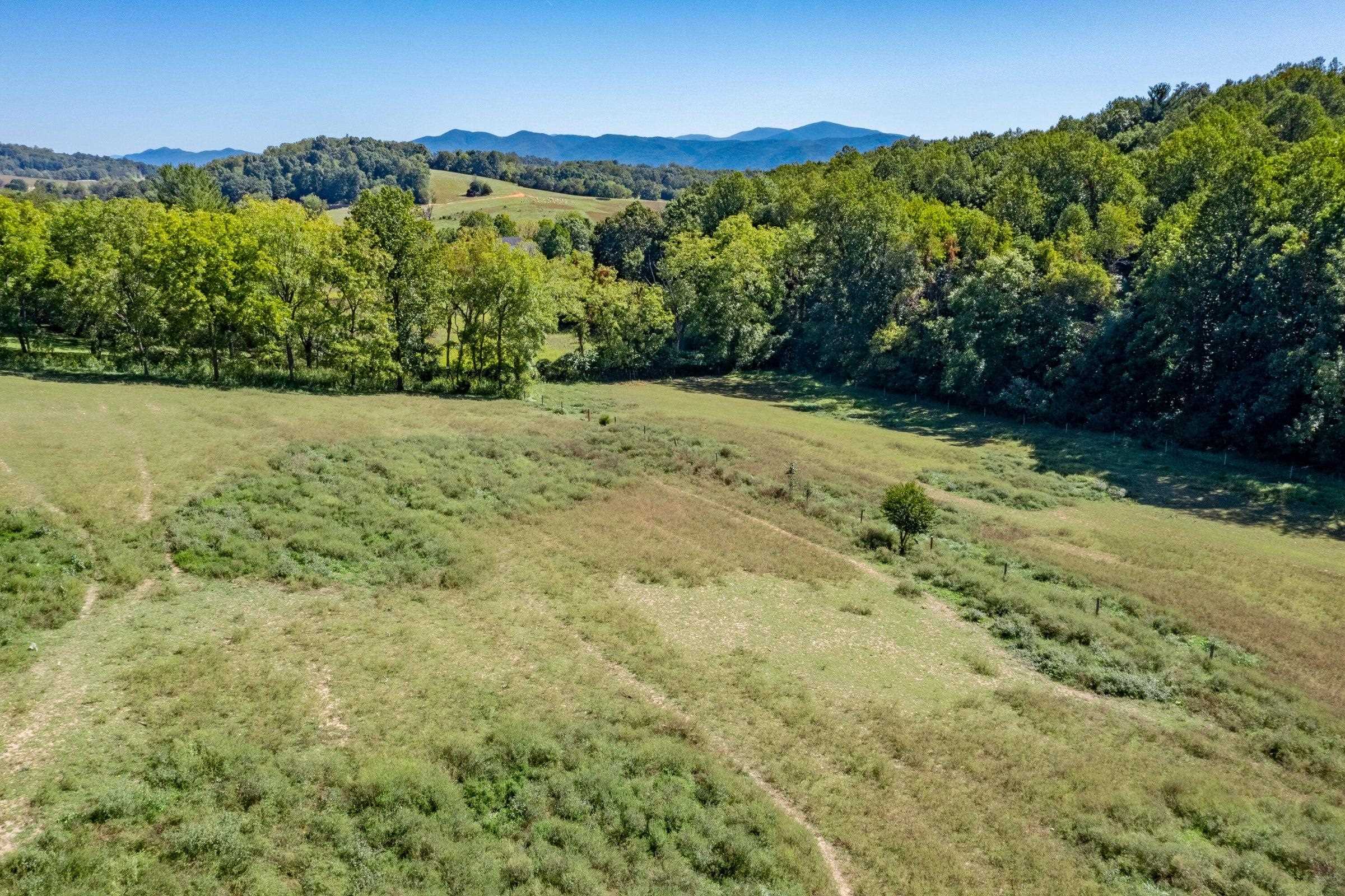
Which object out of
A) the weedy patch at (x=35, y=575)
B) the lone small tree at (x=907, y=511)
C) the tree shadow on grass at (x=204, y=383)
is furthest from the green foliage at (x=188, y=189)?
the lone small tree at (x=907, y=511)

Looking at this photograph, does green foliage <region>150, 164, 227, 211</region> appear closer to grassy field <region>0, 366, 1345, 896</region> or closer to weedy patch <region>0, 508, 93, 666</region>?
grassy field <region>0, 366, 1345, 896</region>

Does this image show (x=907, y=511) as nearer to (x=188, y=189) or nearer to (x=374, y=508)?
(x=374, y=508)

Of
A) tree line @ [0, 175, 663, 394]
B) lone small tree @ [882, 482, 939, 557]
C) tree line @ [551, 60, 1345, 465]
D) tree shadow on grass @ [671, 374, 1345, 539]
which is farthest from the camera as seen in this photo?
tree line @ [0, 175, 663, 394]

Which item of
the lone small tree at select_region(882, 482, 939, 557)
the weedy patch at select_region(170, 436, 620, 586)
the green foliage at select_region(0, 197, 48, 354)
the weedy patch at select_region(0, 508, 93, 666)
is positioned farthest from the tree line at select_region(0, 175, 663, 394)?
the lone small tree at select_region(882, 482, 939, 557)

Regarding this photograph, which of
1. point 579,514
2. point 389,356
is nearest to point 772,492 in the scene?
point 579,514

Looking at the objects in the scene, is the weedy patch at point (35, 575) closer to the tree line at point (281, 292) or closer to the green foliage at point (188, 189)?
the tree line at point (281, 292)

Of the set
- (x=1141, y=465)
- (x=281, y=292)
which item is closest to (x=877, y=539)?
(x=1141, y=465)
